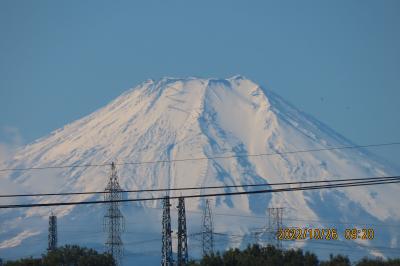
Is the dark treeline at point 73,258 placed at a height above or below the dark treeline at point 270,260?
above

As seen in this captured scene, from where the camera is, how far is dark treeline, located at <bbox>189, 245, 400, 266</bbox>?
9019 cm

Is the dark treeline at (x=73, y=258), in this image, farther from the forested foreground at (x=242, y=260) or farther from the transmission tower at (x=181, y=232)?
the transmission tower at (x=181, y=232)

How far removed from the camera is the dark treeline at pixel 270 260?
9019 centimetres

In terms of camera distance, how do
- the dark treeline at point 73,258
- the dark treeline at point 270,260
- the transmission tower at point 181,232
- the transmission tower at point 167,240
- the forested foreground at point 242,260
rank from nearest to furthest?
the transmission tower at point 181,232, the transmission tower at point 167,240, the dark treeline at point 270,260, the forested foreground at point 242,260, the dark treeline at point 73,258

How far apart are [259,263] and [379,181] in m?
33.9

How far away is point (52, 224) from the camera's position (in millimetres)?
109250

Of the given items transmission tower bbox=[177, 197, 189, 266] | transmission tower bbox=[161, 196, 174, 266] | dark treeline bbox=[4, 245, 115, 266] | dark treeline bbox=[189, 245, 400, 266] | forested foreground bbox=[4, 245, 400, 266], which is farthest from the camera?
dark treeline bbox=[4, 245, 115, 266]

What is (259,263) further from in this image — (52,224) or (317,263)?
(52,224)

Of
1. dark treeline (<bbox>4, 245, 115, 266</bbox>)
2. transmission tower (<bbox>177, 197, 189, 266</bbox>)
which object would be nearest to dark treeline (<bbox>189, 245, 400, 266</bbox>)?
dark treeline (<bbox>4, 245, 115, 266</bbox>)

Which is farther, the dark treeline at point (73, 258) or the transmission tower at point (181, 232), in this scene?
the dark treeline at point (73, 258)

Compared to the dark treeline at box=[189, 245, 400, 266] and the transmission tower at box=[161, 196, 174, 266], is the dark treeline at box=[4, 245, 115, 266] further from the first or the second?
the transmission tower at box=[161, 196, 174, 266]

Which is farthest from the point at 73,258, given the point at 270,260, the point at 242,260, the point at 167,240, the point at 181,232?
the point at 181,232

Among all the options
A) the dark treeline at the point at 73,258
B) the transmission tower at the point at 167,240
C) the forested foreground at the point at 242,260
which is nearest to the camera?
the transmission tower at the point at 167,240

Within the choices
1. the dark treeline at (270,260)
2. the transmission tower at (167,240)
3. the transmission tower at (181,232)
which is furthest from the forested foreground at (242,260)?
the transmission tower at (181,232)
